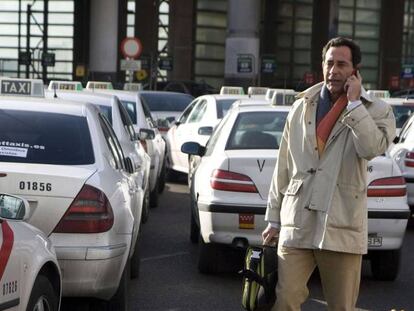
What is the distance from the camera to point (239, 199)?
678cm

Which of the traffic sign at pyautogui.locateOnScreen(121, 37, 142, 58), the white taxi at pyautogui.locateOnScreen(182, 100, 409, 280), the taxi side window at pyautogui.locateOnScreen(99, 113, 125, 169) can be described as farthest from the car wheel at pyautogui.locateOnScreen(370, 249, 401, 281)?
the traffic sign at pyautogui.locateOnScreen(121, 37, 142, 58)

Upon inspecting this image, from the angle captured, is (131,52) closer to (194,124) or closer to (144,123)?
(194,124)

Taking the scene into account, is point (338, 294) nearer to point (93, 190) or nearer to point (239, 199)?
point (93, 190)

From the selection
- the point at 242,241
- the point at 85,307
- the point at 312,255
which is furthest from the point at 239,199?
the point at 312,255

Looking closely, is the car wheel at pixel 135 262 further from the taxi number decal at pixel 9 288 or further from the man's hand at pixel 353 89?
the man's hand at pixel 353 89

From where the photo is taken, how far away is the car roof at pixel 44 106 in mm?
5730

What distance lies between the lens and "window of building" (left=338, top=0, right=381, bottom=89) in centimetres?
5197

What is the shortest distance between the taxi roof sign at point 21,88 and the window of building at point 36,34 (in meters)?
40.6

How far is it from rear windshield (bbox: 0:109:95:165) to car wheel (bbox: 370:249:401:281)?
307cm

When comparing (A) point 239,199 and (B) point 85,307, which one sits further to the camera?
(A) point 239,199

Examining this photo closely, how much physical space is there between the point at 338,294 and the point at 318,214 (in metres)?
0.43

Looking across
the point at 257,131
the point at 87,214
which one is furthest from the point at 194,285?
the point at 87,214

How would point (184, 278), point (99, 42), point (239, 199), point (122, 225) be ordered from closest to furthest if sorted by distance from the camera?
point (122, 225) < point (239, 199) < point (184, 278) < point (99, 42)

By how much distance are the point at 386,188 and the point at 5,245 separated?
4.01 m
